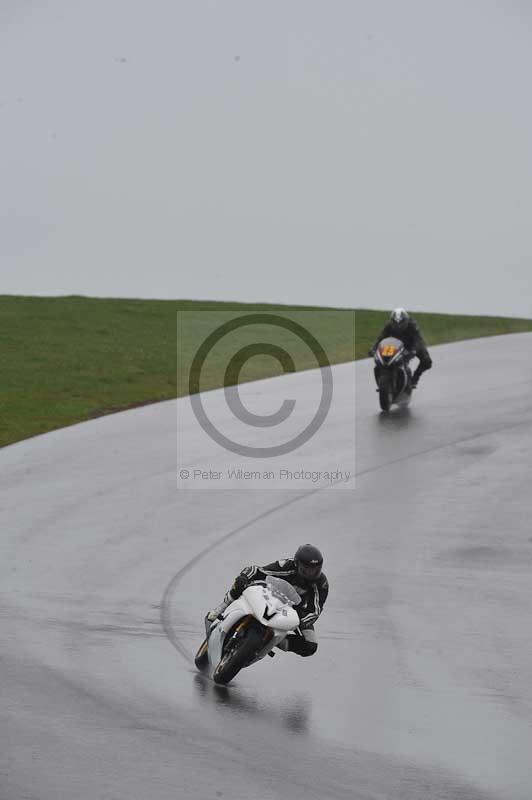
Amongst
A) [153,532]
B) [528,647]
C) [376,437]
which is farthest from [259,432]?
[528,647]

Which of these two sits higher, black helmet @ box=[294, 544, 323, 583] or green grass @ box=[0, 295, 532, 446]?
green grass @ box=[0, 295, 532, 446]

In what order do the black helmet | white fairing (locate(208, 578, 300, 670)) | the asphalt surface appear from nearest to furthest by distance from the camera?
1. the asphalt surface
2. white fairing (locate(208, 578, 300, 670))
3. the black helmet

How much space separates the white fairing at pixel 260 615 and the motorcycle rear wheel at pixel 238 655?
0.39 feet

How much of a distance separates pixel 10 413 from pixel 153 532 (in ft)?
30.9

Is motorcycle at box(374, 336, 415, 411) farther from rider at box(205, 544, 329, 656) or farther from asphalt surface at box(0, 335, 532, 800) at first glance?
rider at box(205, 544, 329, 656)

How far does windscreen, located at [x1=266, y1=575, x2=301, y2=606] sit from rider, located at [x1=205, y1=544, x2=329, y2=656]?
193mm

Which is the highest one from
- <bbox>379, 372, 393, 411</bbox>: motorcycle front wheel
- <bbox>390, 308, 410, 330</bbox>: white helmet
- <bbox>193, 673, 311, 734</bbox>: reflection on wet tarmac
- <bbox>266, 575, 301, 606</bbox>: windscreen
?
<bbox>390, 308, 410, 330</bbox>: white helmet

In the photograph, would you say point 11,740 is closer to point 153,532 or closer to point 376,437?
point 153,532

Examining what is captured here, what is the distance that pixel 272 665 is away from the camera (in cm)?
1202

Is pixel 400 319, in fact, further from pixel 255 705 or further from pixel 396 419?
pixel 255 705

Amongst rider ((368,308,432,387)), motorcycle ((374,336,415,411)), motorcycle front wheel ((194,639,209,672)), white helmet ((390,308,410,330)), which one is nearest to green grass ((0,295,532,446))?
motorcycle ((374,336,415,411))

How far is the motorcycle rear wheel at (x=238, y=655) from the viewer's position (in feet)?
35.1

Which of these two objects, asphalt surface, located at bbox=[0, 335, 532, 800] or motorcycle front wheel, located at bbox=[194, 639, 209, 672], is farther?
motorcycle front wheel, located at bbox=[194, 639, 209, 672]

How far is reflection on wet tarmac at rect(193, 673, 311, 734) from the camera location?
1019cm
